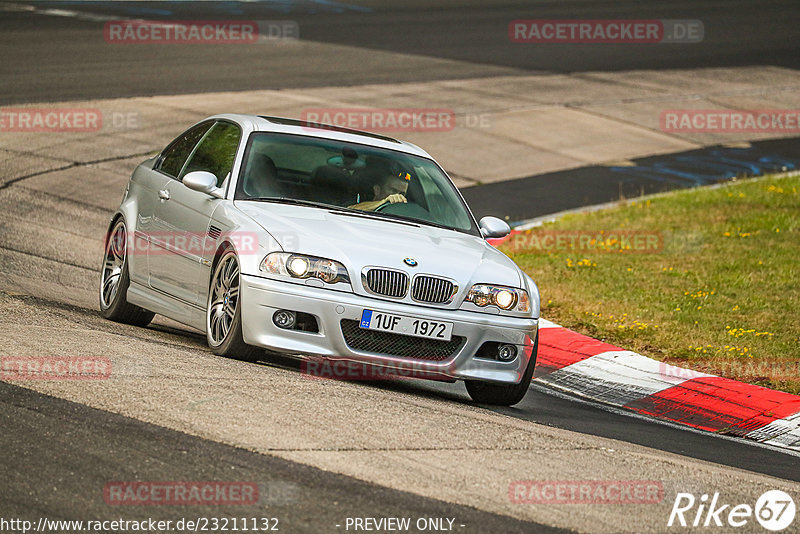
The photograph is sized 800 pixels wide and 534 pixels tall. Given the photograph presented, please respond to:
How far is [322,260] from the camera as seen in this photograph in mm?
7371

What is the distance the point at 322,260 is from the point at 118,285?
96.1 inches

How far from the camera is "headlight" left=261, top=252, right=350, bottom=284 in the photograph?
7.34 m

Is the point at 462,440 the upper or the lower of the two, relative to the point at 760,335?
upper

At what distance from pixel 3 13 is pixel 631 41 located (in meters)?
15.7

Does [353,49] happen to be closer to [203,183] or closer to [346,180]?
[346,180]

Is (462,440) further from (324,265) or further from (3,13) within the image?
(3,13)

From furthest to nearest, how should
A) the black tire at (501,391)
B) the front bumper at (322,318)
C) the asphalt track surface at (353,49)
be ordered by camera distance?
1. the asphalt track surface at (353,49)
2. the black tire at (501,391)
3. the front bumper at (322,318)

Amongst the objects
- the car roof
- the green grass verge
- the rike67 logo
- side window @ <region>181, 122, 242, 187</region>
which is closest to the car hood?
side window @ <region>181, 122, 242, 187</region>

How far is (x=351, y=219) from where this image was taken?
8.03 meters

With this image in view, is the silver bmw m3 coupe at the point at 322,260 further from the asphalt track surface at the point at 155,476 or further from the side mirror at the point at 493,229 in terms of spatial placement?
the asphalt track surface at the point at 155,476

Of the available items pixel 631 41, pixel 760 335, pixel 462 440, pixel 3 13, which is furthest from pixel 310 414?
pixel 631 41

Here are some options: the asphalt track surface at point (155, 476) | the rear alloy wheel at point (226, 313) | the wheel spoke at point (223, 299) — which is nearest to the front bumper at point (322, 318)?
the rear alloy wheel at point (226, 313)

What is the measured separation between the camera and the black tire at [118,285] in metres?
9.13

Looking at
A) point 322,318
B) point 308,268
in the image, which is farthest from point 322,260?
point 322,318
